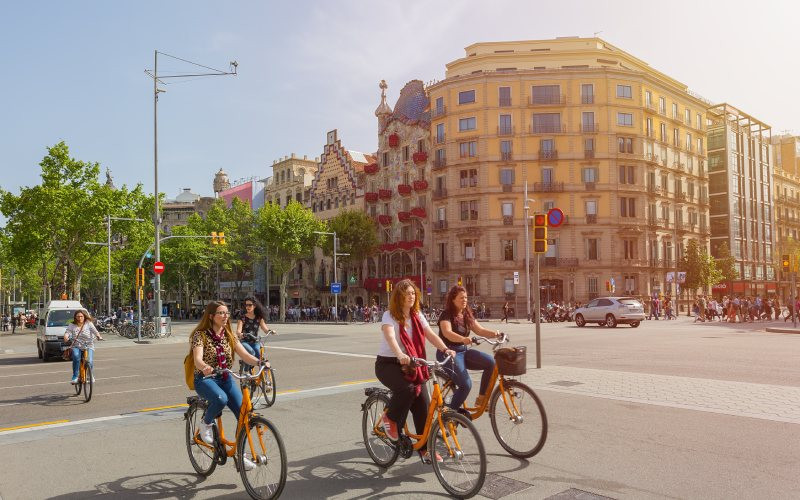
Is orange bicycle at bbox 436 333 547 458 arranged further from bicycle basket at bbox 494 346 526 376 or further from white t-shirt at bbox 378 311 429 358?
white t-shirt at bbox 378 311 429 358

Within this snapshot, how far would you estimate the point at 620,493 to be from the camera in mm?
5301

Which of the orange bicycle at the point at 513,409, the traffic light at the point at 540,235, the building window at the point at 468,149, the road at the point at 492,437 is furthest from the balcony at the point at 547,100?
the orange bicycle at the point at 513,409

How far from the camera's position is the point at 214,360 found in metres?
5.85

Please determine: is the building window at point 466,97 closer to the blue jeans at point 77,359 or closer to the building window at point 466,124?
the building window at point 466,124

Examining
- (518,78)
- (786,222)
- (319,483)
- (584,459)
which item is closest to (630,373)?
(584,459)

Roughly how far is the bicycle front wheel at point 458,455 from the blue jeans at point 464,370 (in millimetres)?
1375

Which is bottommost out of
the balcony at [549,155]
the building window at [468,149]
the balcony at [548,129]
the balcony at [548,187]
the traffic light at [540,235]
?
the traffic light at [540,235]

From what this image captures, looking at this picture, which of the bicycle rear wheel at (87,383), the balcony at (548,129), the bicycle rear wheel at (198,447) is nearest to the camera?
the bicycle rear wheel at (198,447)

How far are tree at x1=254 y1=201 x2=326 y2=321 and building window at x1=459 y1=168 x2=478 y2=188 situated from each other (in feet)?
49.3

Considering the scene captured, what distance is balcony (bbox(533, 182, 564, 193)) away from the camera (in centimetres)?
5369

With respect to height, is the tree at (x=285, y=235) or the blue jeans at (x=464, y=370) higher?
the tree at (x=285, y=235)

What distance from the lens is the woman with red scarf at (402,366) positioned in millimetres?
5863

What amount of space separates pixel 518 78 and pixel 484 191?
33.6 ft

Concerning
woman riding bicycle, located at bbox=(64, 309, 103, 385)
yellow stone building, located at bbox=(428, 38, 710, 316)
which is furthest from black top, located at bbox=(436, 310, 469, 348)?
yellow stone building, located at bbox=(428, 38, 710, 316)
